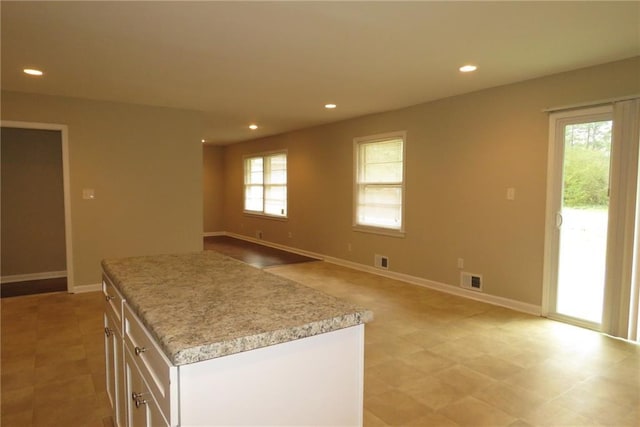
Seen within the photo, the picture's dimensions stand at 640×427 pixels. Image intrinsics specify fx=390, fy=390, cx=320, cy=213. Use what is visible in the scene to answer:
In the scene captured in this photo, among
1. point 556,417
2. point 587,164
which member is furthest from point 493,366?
point 587,164

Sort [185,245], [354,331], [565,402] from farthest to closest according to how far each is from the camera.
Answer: [185,245] → [565,402] → [354,331]

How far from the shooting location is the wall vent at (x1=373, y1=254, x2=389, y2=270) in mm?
5777

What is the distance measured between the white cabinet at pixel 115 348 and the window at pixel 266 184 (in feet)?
20.2

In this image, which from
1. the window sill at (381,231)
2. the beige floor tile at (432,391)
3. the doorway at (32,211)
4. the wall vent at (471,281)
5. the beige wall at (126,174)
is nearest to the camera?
the beige floor tile at (432,391)

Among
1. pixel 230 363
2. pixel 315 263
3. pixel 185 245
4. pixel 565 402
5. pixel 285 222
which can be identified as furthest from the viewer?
pixel 285 222

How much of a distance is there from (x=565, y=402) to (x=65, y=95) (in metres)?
5.78

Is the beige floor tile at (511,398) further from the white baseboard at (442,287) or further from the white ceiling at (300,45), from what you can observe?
the white ceiling at (300,45)

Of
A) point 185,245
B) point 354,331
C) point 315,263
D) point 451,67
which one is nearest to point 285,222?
point 315,263

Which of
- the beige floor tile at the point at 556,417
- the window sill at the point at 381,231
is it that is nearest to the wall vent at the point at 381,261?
the window sill at the point at 381,231

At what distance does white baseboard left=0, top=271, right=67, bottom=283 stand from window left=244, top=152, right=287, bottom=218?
4.03 metres

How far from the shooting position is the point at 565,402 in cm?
237

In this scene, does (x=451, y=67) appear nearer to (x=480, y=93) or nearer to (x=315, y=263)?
(x=480, y=93)

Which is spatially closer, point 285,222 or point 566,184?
point 566,184

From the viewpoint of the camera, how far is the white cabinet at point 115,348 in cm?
173
